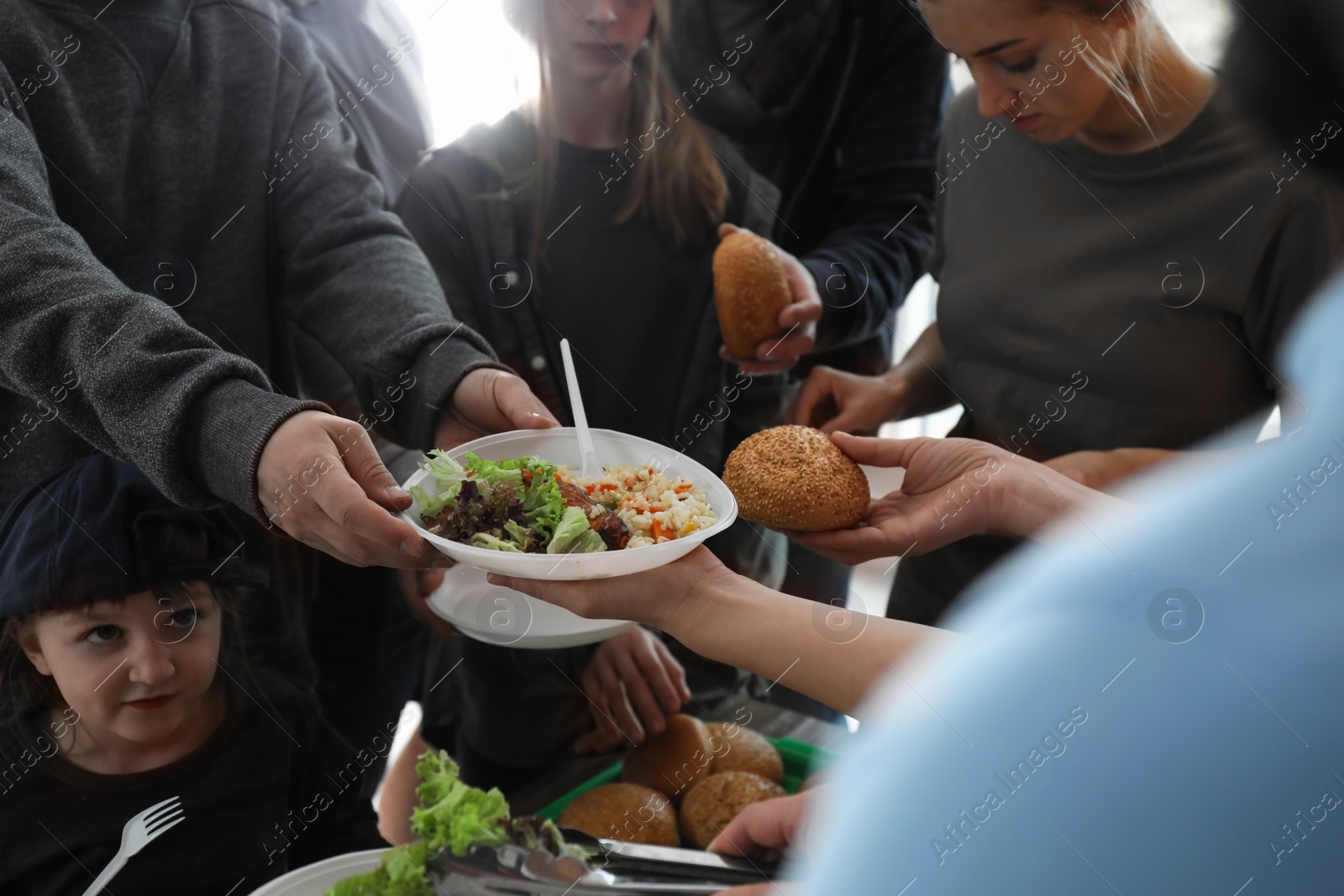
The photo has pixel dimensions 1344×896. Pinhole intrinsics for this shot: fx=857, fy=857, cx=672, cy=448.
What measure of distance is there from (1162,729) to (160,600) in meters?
0.62

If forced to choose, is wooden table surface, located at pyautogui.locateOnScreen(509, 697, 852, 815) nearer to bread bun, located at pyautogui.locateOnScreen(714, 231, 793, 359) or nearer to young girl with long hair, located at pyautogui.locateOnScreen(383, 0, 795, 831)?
young girl with long hair, located at pyautogui.locateOnScreen(383, 0, 795, 831)

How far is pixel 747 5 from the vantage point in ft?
2.96

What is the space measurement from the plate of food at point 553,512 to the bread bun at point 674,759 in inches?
9.7

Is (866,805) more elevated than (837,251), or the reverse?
(837,251)

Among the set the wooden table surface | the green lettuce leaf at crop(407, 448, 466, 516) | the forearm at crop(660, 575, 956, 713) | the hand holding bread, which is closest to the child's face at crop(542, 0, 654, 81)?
the hand holding bread

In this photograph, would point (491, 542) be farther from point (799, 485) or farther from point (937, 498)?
point (937, 498)

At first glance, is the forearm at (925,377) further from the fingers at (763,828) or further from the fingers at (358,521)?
the fingers at (358,521)

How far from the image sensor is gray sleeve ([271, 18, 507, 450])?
30.1 inches

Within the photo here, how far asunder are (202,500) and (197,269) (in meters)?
0.21

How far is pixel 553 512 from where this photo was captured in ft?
2.06

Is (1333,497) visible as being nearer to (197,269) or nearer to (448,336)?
(448,336)

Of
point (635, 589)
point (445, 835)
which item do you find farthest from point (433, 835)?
point (635, 589)

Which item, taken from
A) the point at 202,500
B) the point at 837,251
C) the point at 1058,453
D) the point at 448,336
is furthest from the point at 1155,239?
the point at 202,500

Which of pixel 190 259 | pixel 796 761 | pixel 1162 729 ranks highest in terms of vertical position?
pixel 190 259
